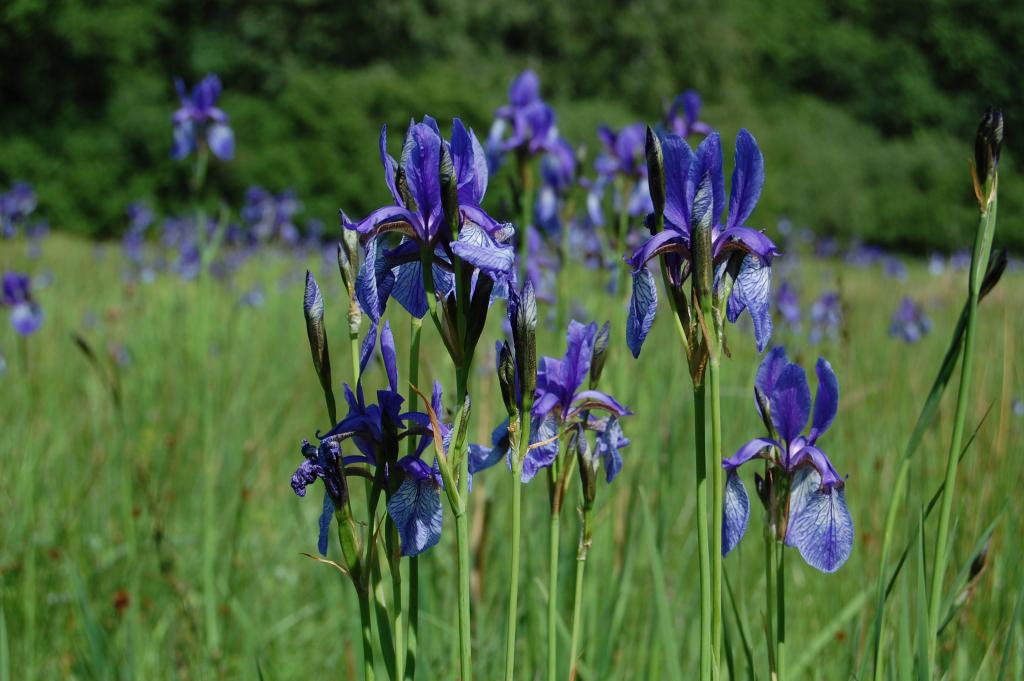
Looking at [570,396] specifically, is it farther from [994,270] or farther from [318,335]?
[994,270]

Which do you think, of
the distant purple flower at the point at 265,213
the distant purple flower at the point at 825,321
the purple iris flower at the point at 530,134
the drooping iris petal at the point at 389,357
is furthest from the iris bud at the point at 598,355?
the distant purple flower at the point at 265,213

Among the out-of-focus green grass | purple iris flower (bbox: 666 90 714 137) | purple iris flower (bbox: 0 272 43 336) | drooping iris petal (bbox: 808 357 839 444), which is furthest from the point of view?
purple iris flower (bbox: 0 272 43 336)

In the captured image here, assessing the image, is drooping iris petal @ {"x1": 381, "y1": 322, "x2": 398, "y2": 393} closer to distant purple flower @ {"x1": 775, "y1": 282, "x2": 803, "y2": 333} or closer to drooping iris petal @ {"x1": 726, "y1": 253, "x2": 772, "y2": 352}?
drooping iris petal @ {"x1": 726, "y1": 253, "x2": 772, "y2": 352}

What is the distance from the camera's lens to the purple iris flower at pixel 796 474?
904 millimetres

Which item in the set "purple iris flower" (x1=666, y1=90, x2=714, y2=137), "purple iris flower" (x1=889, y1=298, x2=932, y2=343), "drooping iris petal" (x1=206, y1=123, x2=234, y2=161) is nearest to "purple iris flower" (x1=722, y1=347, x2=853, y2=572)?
"purple iris flower" (x1=666, y1=90, x2=714, y2=137)

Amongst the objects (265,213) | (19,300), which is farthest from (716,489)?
(265,213)

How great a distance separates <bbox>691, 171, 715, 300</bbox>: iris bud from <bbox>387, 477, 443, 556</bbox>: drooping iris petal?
331 millimetres

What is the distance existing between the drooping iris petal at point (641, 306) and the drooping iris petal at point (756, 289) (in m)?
0.09

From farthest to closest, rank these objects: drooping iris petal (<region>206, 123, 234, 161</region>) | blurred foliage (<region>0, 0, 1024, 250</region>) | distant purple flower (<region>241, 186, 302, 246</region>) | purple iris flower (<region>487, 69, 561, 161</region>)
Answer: blurred foliage (<region>0, 0, 1024, 250</region>) < distant purple flower (<region>241, 186, 302, 246</region>) < drooping iris petal (<region>206, 123, 234, 161</region>) < purple iris flower (<region>487, 69, 561, 161</region>)

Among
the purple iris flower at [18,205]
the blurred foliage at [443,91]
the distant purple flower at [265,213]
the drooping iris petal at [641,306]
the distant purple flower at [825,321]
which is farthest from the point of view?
the blurred foliage at [443,91]

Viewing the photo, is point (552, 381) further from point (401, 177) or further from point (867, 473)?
point (867, 473)

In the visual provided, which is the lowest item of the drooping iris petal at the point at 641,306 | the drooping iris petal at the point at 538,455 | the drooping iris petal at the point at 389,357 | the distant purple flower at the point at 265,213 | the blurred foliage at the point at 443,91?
the drooping iris petal at the point at 538,455

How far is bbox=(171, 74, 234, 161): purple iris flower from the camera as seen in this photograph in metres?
2.42

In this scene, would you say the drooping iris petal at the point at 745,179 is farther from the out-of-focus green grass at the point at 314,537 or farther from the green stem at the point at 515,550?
the out-of-focus green grass at the point at 314,537
